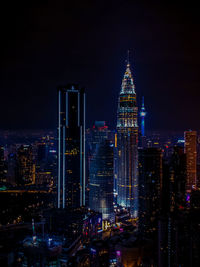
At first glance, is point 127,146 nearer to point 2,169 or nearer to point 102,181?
point 102,181

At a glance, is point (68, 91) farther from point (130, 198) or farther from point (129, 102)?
point (130, 198)

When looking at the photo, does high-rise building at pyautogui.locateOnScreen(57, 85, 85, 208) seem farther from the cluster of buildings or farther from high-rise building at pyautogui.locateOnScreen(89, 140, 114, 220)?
high-rise building at pyautogui.locateOnScreen(89, 140, 114, 220)

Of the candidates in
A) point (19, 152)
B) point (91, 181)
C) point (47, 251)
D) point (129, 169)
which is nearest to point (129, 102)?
point (129, 169)

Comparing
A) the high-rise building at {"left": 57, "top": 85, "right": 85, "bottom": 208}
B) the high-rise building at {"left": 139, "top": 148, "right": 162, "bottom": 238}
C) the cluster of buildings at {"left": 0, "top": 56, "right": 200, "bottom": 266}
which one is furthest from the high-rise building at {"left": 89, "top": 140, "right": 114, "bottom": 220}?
the high-rise building at {"left": 139, "top": 148, "right": 162, "bottom": 238}

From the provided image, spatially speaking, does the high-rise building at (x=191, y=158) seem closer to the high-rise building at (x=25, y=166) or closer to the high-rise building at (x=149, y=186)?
the high-rise building at (x=149, y=186)

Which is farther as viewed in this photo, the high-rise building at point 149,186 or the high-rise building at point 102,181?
the high-rise building at point 102,181

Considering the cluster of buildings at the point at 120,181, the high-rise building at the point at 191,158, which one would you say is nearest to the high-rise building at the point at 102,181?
the cluster of buildings at the point at 120,181
